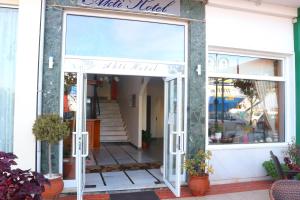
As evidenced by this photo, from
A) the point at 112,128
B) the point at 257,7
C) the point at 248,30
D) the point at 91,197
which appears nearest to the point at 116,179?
the point at 91,197

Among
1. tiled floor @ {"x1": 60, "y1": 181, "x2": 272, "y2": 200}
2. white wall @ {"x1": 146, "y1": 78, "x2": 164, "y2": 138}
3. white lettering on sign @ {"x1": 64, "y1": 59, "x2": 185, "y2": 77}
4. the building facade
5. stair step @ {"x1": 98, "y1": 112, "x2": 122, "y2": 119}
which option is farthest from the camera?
stair step @ {"x1": 98, "y1": 112, "x2": 122, "y2": 119}

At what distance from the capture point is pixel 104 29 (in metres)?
5.18

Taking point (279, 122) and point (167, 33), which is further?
point (279, 122)

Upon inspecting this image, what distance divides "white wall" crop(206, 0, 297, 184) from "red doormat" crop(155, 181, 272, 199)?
16 cm

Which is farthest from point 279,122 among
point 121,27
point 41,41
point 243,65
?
point 41,41

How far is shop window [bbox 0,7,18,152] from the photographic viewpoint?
4.61m

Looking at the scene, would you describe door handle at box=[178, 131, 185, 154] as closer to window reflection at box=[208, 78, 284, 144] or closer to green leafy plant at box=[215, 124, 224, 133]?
window reflection at box=[208, 78, 284, 144]

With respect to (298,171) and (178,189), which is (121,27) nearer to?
(178,189)

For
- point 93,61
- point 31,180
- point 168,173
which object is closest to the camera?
point 31,180

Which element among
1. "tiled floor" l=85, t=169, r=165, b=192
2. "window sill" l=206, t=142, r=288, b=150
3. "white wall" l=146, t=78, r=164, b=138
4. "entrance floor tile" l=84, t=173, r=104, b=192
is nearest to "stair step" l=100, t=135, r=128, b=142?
"white wall" l=146, t=78, r=164, b=138

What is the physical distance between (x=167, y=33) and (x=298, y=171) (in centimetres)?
344

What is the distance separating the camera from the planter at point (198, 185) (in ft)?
15.8

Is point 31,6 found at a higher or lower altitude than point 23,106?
higher

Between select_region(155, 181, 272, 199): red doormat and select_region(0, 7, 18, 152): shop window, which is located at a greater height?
select_region(0, 7, 18, 152): shop window
